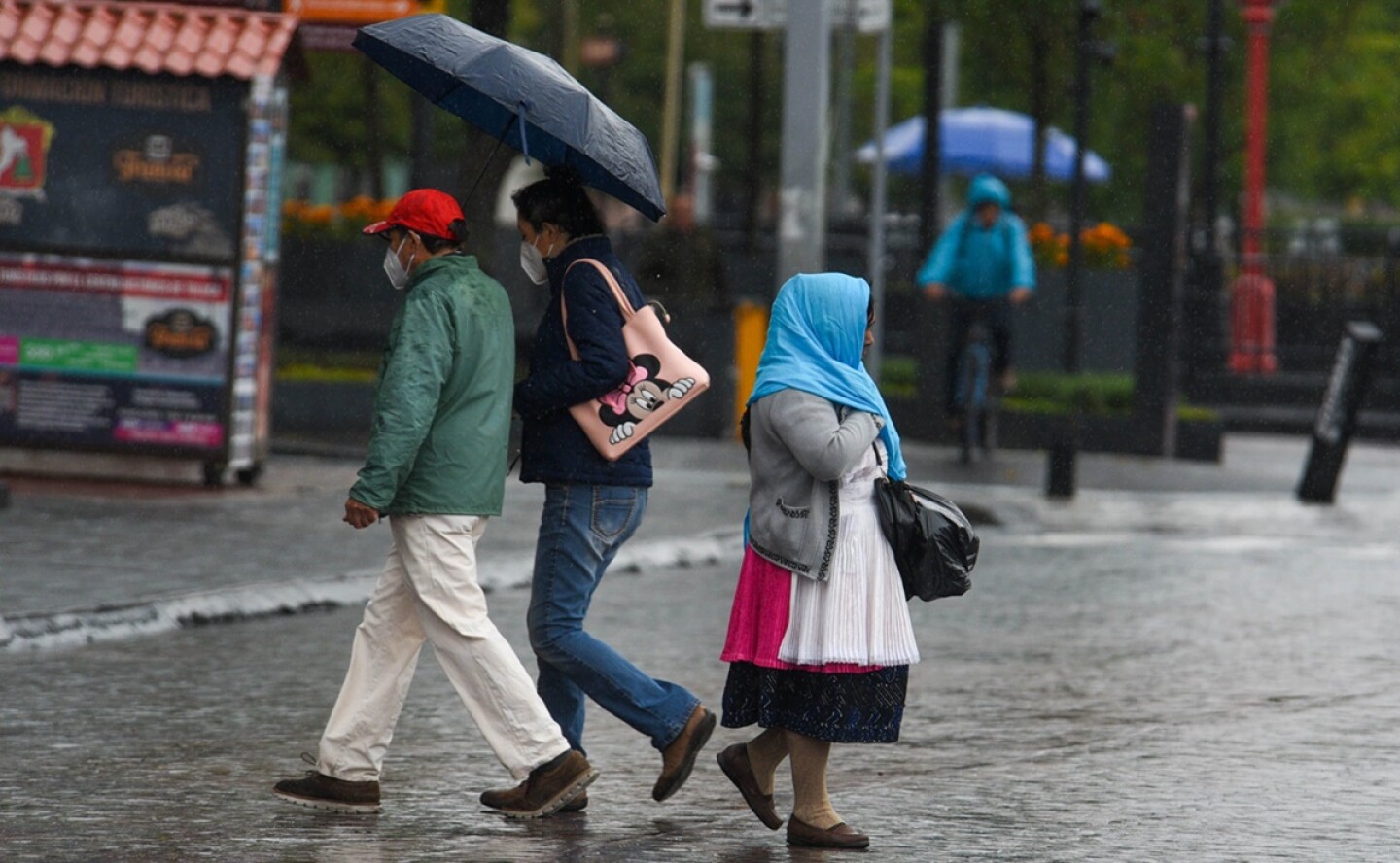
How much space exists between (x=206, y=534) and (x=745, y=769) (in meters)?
6.39

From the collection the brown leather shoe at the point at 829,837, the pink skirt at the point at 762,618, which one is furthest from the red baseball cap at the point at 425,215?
the brown leather shoe at the point at 829,837

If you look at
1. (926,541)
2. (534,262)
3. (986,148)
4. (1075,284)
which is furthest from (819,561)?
(986,148)

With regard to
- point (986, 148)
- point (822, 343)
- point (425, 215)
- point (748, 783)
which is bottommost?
point (748, 783)

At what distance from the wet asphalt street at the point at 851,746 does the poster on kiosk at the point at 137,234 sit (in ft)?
1.78

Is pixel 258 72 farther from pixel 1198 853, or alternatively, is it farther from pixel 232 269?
pixel 1198 853

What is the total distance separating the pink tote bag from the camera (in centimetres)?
653

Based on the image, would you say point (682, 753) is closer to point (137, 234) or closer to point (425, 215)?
point (425, 215)

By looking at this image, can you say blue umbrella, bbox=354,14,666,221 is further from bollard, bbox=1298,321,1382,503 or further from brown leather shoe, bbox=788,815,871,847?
bollard, bbox=1298,321,1382,503

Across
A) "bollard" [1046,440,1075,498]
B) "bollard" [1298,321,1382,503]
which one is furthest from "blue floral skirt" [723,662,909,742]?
"bollard" [1298,321,1382,503]

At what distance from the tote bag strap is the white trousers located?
531mm

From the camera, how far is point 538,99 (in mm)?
6551

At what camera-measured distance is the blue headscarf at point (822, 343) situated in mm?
6180

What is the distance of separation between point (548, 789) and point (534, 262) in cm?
142

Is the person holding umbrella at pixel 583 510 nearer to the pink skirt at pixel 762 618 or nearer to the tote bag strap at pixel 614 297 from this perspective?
the tote bag strap at pixel 614 297
